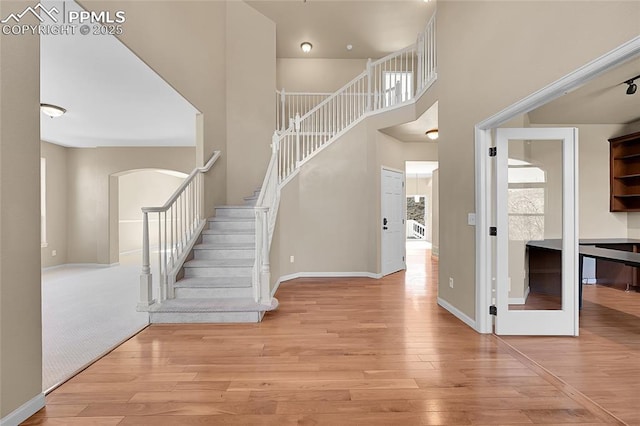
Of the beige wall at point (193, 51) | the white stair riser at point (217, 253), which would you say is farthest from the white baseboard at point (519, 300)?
the beige wall at point (193, 51)

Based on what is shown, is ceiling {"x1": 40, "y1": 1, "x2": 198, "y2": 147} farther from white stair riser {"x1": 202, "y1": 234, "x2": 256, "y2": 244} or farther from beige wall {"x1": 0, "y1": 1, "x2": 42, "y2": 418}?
white stair riser {"x1": 202, "y1": 234, "x2": 256, "y2": 244}

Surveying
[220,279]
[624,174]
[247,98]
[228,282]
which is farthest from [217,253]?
[624,174]

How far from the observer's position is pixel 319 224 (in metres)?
6.24

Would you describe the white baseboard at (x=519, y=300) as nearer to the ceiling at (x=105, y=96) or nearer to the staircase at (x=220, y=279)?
the staircase at (x=220, y=279)

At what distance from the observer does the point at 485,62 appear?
3.14 meters

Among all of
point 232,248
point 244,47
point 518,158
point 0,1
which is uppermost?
point 244,47

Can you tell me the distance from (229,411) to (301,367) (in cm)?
69

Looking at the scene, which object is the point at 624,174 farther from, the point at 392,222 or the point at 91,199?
the point at 91,199

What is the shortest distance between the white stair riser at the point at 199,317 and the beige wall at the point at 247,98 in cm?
263

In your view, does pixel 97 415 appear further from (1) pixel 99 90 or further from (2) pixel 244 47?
(2) pixel 244 47

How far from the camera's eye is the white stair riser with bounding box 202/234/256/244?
466 cm

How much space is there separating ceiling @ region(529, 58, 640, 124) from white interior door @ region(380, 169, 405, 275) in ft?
9.89

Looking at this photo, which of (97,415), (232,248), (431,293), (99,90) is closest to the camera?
(97,415)

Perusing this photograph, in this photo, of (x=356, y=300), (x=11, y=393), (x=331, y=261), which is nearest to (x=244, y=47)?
(x=331, y=261)
